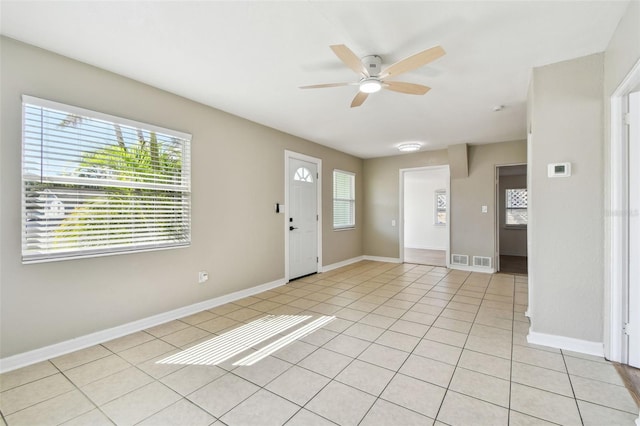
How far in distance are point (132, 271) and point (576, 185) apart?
14.0 feet

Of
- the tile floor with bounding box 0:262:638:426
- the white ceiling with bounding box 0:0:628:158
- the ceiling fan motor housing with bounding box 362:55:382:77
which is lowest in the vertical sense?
the tile floor with bounding box 0:262:638:426

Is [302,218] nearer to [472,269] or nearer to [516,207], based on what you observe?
[472,269]

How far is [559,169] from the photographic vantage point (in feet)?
8.48

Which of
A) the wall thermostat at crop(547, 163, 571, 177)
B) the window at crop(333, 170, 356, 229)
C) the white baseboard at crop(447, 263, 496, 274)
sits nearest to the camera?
the wall thermostat at crop(547, 163, 571, 177)

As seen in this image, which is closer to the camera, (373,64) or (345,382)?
(345,382)

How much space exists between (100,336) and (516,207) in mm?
9032

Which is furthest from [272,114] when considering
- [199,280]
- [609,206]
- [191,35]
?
[609,206]

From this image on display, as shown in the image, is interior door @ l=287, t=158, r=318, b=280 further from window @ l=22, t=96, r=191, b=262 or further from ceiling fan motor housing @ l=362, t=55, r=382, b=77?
ceiling fan motor housing @ l=362, t=55, r=382, b=77

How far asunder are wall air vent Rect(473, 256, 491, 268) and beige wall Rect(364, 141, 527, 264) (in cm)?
8

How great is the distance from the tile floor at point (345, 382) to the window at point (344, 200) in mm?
3258

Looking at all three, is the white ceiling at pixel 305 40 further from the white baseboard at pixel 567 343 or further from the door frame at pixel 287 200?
the white baseboard at pixel 567 343

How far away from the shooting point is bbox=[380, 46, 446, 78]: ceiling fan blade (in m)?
1.97

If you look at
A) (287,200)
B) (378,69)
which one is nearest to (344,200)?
(287,200)

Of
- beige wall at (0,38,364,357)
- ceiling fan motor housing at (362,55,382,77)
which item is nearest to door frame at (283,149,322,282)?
beige wall at (0,38,364,357)
